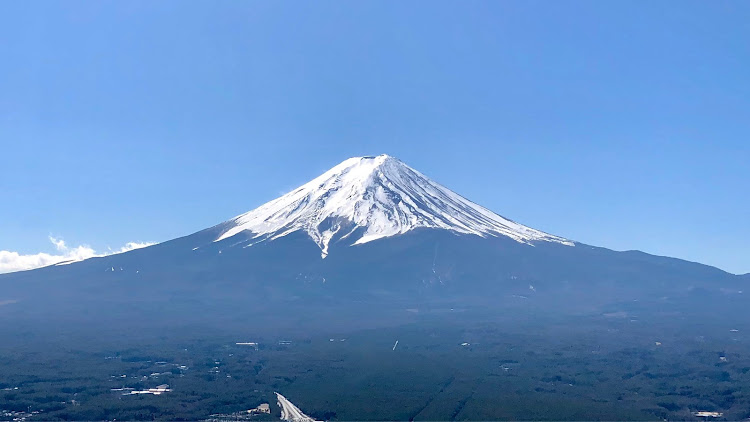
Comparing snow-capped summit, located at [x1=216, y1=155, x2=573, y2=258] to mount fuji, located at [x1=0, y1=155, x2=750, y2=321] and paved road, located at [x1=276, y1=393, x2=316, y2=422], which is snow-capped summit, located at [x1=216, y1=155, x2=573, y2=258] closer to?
mount fuji, located at [x1=0, y1=155, x2=750, y2=321]

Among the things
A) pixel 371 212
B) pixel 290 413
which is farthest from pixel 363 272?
pixel 290 413

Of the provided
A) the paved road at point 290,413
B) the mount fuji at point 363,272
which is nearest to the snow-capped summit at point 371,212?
the mount fuji at point 363,272

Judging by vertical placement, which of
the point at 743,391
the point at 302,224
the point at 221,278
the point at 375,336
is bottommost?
the point at 743,391

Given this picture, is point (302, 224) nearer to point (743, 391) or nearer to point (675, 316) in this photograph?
point (675, 316)

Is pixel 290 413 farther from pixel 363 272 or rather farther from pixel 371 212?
pixel 371 212

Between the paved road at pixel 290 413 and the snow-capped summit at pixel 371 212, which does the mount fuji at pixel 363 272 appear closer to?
the snow-capped summit at pixel 371 212

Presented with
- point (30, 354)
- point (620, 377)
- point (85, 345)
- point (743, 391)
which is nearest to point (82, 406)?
point (30, 354)
